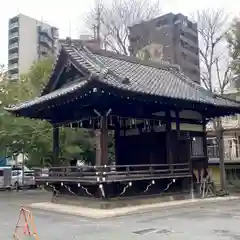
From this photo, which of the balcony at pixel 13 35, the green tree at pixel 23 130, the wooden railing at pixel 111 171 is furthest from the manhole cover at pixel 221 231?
the balcony at pixel 13 35

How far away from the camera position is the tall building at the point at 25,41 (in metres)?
82.2

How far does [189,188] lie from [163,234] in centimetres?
969

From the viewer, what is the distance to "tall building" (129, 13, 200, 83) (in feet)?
107

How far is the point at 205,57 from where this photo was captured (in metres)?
27.2

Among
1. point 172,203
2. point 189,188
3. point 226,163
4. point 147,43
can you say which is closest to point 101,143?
point 172,203

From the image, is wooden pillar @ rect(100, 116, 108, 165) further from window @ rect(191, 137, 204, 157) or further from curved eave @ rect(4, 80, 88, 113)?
window @ rect(191, 137, 204, 157)

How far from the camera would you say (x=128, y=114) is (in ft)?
59.2

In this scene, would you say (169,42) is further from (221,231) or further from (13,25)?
(221,231)

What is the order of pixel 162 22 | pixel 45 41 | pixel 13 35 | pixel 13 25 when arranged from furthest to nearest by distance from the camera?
pixel 45 41 < pixel 13 35 < pixel 13 25 < pixel 162 22

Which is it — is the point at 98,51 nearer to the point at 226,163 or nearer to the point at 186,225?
the point at 186,225

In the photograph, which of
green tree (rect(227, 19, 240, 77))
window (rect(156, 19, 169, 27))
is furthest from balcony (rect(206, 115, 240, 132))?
window (rect(156, 19, 169, 27))

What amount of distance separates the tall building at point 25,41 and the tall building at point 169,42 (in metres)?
27.5

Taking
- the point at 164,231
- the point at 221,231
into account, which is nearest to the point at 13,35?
the point at 164,231

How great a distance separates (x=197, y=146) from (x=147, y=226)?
9.88 meters
